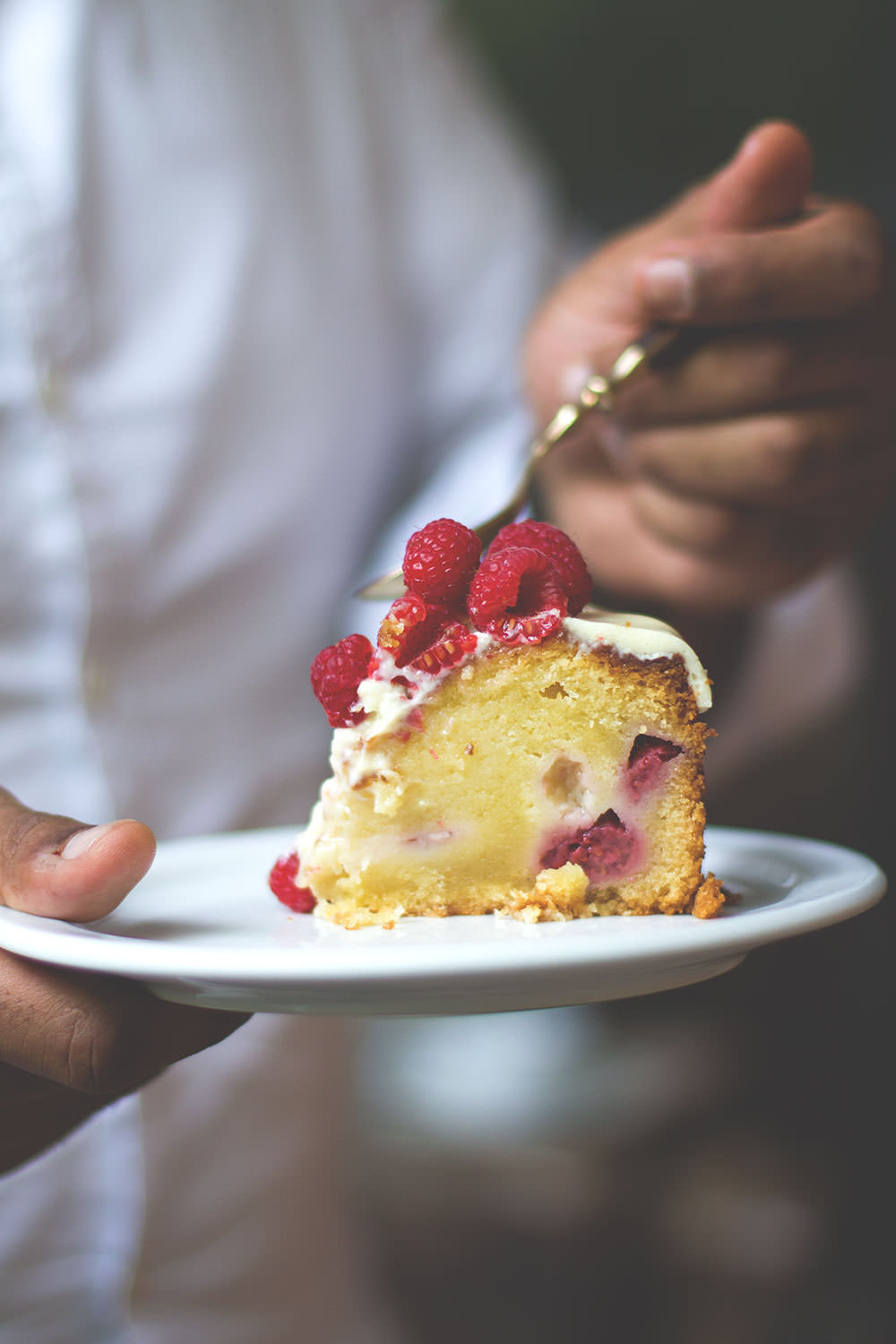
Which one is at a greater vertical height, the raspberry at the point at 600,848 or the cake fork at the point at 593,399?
the cake fork at the point at 593,399

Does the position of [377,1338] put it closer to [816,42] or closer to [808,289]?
[808,289]

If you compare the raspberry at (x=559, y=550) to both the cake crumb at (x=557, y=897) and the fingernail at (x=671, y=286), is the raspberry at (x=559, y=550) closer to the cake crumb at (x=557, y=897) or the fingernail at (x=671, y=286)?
the cake crumb at (x=557, y=897)

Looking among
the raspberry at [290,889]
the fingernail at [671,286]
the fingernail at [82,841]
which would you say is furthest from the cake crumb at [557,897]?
the fingernail at [671,286]

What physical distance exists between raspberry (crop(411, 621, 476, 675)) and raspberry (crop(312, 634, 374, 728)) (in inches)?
2.5

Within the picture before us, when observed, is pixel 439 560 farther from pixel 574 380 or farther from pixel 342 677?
pixel 574 380

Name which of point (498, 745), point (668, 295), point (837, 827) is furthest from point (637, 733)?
point (837, 827)

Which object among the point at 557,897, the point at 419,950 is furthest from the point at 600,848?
the point at 419,950

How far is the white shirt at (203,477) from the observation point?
1.83 metres

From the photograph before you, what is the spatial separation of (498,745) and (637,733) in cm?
16

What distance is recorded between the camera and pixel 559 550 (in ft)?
4.09

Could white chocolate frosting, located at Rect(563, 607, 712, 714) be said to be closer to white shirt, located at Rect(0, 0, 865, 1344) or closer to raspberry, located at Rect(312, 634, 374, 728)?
raspberry, located at Rect(312, 634, 374, 728)

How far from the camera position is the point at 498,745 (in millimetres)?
1285

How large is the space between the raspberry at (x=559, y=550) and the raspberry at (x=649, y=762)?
18 cm

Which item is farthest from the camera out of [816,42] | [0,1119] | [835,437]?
[816,42]
